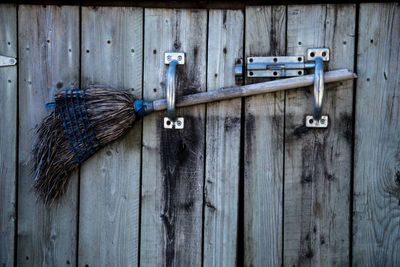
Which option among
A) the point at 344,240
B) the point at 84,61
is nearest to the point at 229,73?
the point at 84,61

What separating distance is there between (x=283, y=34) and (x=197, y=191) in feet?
2.31

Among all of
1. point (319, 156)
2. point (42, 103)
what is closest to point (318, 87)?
point (319, 156)

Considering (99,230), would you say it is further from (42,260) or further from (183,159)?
(183,159)

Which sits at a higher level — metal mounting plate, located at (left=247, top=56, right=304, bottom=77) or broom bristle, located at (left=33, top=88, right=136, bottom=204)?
metal mounting plate, located at (left=247, top=56, right=304, bottom=77)

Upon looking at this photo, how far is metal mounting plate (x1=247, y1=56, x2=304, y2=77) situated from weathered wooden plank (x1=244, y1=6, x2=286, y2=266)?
0.03 m

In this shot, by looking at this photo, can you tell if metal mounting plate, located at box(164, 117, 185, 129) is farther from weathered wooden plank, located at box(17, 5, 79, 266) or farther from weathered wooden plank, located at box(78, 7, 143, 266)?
weathered wooden plank, located at box(17, 5, 79, 266)

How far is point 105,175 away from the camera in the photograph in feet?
4.83

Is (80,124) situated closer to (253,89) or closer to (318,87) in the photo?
(253,89)

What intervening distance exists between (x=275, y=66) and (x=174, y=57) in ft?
1.31

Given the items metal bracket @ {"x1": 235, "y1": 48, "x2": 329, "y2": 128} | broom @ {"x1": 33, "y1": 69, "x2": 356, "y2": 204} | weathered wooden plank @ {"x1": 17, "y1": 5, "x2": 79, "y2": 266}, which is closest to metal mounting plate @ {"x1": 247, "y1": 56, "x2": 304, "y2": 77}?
metal bracket @ {"x1": 235, "y1": 48, "x2": 329, "y2": 128}

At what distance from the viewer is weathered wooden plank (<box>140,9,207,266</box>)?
1437 millimetres

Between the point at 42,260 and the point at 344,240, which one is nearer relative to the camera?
the point at 344,240

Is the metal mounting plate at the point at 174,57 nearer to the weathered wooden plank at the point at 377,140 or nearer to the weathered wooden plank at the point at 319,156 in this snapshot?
the weathered wooden plank at the point at 319,156

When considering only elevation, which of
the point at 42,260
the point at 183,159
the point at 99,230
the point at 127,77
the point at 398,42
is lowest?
the point at 42,260
